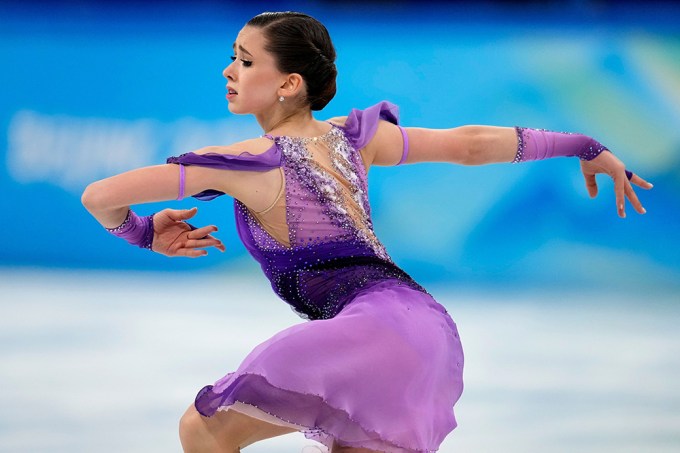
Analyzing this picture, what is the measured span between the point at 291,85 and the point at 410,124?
4.56 metres

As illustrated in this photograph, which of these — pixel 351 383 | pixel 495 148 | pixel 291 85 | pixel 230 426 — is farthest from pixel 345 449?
pixel 495 148

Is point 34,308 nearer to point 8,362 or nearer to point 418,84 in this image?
point 8,362

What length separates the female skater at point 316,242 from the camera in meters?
2.74

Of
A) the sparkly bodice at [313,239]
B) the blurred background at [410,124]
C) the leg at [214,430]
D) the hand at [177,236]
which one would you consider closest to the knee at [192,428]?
the leg at [214,430]

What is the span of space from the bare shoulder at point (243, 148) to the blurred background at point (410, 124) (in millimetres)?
3149

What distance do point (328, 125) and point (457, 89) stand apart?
15.3ft

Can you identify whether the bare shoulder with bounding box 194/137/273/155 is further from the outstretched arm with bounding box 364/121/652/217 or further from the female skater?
the outstretched arm with bounding box 364/121/652/217

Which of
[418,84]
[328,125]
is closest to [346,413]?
[328,125]

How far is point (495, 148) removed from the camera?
350cm

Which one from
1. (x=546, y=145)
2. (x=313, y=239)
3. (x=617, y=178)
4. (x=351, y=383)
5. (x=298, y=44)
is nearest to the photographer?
(x=351, y=383)

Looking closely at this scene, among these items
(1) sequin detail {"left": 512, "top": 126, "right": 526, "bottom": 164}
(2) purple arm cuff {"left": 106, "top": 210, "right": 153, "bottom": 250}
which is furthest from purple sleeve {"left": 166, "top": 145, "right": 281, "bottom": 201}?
(1) sequin detail {"left": 512, "top": 126, "right": 526, "bottom": 164}

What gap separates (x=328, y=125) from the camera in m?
3.23

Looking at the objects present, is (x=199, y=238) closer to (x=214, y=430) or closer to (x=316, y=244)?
(x=316, y=244)

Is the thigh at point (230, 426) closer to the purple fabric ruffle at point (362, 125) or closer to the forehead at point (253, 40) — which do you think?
the purple fabric ruffle at point (362, 125)
